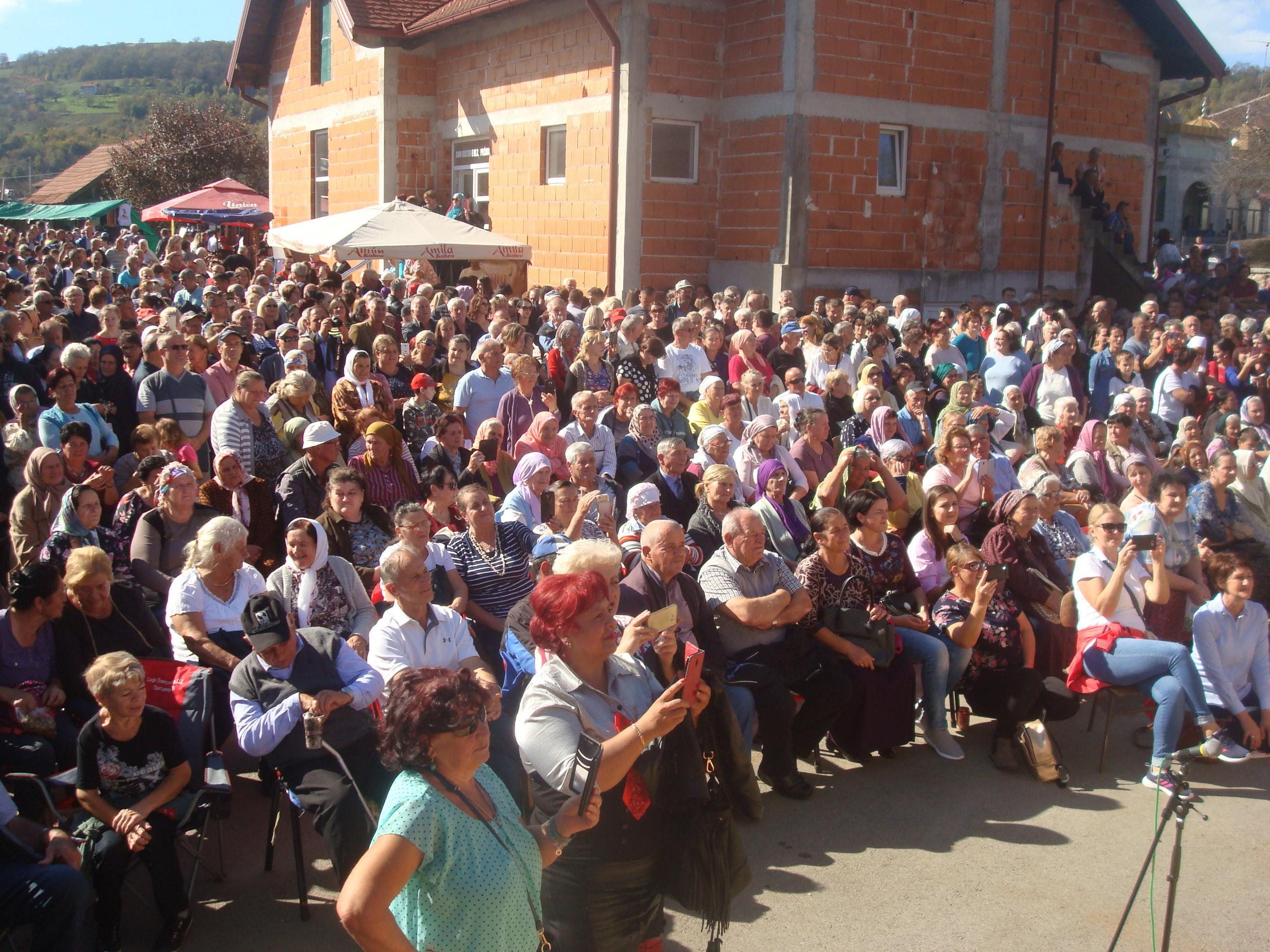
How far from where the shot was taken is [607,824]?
133 inches

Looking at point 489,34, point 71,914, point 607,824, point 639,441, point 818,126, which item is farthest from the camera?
point 489,34

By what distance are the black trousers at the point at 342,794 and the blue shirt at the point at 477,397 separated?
4.30 metres

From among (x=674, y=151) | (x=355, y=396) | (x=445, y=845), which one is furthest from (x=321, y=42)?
(x=445, y=845)

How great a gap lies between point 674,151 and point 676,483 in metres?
8.59

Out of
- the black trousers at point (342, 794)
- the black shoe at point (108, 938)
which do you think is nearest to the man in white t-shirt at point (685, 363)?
the black trousers at point (342, 794)

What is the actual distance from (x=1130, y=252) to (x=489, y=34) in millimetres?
10824

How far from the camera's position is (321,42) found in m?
21.3

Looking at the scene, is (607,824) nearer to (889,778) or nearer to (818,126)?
(889,778)

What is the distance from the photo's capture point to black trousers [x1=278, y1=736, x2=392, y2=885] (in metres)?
4.20

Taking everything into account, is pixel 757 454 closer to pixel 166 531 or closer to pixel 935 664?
pixel 935 664

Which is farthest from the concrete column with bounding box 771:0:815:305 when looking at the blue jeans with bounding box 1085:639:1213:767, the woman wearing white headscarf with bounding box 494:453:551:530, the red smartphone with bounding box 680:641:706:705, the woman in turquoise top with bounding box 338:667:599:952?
the woman in turquoise top with bounding box 338:667:599:952

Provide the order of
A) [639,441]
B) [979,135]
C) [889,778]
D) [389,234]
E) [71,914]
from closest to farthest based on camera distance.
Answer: [71,914]
[889,778]
[639,441]
[389,234]
[979,135]

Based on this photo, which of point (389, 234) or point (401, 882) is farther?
point (389, 234)

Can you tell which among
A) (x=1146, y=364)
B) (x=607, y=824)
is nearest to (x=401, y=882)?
(x=607, y=824)
